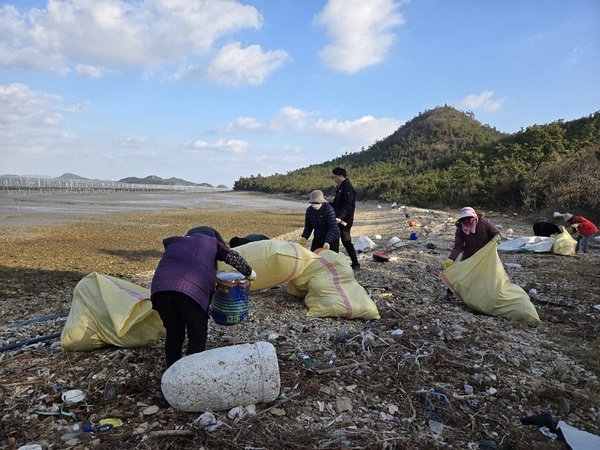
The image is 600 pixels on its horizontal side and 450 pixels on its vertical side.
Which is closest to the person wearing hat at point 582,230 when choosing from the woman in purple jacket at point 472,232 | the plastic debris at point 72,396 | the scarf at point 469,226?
the woman in purple jacket at point 472,232

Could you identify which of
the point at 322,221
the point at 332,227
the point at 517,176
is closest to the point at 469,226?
the point at 332,227

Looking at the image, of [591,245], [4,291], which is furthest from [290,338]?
[591,245]

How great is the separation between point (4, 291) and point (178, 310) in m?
5.15

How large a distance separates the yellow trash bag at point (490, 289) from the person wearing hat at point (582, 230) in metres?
5.75

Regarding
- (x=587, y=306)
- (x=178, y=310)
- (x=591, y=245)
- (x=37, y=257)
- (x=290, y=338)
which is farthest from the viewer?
(x=591, y=245)

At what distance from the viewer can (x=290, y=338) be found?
4.16m

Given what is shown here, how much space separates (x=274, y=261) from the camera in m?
4.91

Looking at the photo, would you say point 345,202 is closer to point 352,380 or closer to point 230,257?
point 230,257

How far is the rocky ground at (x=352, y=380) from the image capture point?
2662 mm

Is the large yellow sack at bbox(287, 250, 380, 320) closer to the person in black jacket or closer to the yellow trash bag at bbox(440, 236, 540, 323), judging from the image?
the yellow trash bag at bbox(440, 236, 540, 323)

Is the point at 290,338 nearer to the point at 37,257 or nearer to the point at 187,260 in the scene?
the point at 187,260

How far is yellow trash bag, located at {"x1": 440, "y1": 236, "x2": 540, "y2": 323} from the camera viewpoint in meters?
5.05

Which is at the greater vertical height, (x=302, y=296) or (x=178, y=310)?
(x=178, y=310)

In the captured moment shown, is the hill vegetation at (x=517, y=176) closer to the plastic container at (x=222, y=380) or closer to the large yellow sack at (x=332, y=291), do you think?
the large yellow sack at (x=332, y=291)
